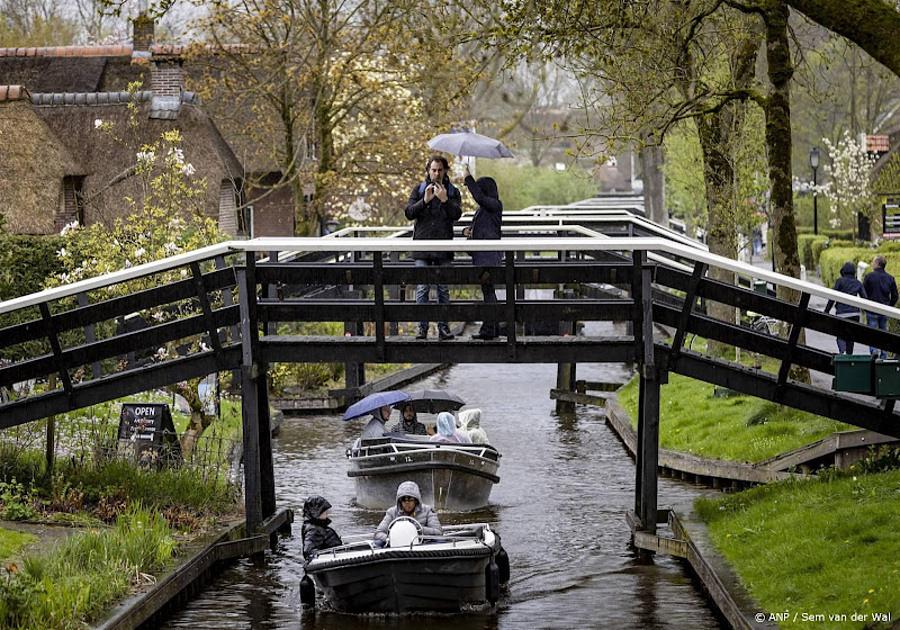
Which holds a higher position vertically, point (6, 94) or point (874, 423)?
point (6, 94)

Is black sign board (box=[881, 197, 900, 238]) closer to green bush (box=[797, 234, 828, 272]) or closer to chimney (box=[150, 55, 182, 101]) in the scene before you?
chimney (box=[150, 55, 182, 101])

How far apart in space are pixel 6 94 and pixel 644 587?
25377mm

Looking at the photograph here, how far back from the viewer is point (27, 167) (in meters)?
36.4

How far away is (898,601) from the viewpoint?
11758 mm

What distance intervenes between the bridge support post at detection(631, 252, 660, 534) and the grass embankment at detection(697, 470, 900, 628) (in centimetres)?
67

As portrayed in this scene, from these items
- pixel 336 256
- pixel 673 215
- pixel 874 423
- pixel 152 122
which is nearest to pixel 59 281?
pixel 336 256

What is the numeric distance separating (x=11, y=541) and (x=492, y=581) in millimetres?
4934

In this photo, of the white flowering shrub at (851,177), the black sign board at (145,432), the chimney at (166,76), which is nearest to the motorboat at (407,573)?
the black sign board at (145,432)

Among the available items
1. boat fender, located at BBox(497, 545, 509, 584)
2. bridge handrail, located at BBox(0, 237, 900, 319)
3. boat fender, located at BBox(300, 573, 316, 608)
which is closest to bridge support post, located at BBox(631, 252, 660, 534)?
bridge handrail, located at BBox(0, 237, 900, 319)

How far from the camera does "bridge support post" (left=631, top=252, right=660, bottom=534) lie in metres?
16.8

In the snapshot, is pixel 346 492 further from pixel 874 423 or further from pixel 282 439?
pixel 874 423

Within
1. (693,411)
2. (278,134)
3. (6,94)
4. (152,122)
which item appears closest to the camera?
(693,411)

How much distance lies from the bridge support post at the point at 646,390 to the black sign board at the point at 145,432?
5.94 meters

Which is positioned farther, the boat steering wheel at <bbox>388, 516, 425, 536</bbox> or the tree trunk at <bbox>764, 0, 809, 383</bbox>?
the tree trunk at <bbox>764, 0, 809, 383</bbox>
